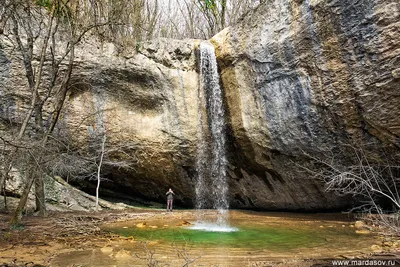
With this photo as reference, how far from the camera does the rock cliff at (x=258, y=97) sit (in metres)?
9.19

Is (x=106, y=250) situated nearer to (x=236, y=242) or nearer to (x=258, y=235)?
(x=236, y=242)

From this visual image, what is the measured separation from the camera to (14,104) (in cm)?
1348

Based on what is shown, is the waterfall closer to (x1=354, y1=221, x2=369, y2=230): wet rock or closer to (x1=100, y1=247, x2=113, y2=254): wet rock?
(x1=354, y1=221, x2=369, y2=230): wet rock

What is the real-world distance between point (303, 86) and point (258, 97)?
1.74 m

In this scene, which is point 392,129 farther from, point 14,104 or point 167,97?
point 14,104

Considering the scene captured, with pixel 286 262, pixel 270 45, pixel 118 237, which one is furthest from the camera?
pixel 270 45

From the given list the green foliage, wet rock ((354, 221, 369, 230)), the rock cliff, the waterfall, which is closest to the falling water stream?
the waterfall

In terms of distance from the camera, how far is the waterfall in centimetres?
1352

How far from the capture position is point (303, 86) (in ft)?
34.2

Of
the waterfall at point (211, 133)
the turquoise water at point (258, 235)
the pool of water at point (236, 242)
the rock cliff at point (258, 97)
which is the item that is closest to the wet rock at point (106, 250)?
the pool of water at point (236, 242)

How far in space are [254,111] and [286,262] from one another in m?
7.19

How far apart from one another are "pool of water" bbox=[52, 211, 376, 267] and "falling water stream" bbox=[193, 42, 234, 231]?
3168 millimetres

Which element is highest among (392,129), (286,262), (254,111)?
(254,111)

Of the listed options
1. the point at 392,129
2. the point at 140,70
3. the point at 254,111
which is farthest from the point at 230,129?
the point at 392,129
